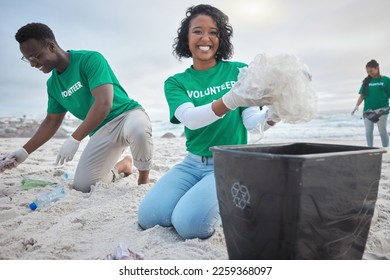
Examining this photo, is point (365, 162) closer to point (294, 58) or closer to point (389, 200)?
point (294, 58)

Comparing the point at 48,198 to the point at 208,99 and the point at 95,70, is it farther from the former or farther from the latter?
the point at 208,99

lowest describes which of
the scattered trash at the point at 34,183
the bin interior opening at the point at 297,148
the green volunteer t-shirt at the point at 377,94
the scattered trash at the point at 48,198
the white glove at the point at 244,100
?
the scattered trash at the point at 48,198

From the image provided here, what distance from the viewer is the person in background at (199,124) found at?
1.23 m

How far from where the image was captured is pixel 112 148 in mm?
2072

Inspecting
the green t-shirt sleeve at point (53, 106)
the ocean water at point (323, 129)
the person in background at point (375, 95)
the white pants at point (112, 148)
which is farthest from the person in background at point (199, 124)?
the ocean water at point (323, 129)

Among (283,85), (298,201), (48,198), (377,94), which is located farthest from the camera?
(377,94)

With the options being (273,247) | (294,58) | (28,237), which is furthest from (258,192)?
(28,237)

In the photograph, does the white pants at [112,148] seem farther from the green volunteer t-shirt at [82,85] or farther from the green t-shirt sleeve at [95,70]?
the green t-shirt sleeve at [95,70]

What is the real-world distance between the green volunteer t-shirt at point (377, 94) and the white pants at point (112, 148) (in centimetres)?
250

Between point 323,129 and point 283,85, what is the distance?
6847 millimetres

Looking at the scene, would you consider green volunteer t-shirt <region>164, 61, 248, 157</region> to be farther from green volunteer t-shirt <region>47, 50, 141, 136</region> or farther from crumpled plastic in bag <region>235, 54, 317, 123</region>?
green volunteer t-shirt <region>47, 50, 141, 136</region>

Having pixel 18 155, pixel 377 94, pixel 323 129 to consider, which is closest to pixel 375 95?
pixel 377 94

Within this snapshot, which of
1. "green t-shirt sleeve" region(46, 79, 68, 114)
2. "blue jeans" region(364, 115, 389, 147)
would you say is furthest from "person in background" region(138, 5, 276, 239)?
"blue jeans" region(364, 115, 389, 147)

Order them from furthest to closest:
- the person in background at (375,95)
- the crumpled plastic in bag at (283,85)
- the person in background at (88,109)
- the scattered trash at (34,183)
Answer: the person in background at (375,95)
the scattered trash at (34,183)
the person in background at (88,109)
the crumpled plastic in bag at (283,85)
